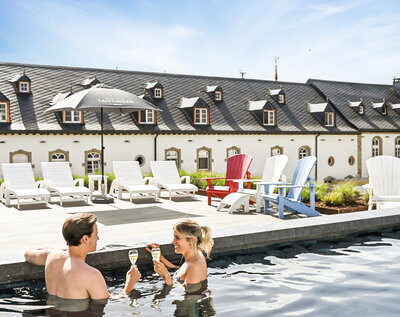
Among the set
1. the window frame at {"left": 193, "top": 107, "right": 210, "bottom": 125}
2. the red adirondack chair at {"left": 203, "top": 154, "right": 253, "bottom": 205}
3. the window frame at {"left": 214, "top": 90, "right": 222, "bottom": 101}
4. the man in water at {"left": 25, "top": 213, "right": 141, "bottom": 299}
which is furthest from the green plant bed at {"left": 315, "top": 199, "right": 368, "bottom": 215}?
the window frame at {"left": 214, "top": 90, "right": 222, "bottom": 101}

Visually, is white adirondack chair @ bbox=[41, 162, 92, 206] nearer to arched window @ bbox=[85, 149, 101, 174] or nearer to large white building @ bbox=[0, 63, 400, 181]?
large white building @ bbox=[0, 63, 400, 181]

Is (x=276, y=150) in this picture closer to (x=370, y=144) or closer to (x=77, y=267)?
(x=370, y=144)

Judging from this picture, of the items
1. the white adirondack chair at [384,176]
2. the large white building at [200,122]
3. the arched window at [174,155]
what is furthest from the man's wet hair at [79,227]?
the arched window at [174,155]

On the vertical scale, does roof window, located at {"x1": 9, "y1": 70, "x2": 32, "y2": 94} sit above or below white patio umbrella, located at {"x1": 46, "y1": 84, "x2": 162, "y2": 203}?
above

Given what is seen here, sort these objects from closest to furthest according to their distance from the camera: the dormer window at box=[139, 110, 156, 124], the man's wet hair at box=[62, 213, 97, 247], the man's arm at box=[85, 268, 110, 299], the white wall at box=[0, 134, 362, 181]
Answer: the man's wet hair at box=[62, 213, 97, 247] < the man's arm at box=[85, 268, 110, 299] < the white wall at box=[0, 134, 362, 181] < the dormer window at box=[139, 110, 156, 124]

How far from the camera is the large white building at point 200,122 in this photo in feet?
78.7

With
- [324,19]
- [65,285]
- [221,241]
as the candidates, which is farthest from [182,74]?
[65,285]

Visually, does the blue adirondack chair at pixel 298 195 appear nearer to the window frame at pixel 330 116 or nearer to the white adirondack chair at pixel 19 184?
the white adirondack chair at pixel 19 184

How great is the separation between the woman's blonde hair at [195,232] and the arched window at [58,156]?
797 inches

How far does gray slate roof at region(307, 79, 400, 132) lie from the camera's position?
35.0m

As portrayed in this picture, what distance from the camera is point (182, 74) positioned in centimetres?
3192

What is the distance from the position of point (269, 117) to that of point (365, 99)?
11.3 m

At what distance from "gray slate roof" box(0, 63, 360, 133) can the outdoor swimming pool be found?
19215 mm

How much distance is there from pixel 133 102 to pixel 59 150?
48.1ft
